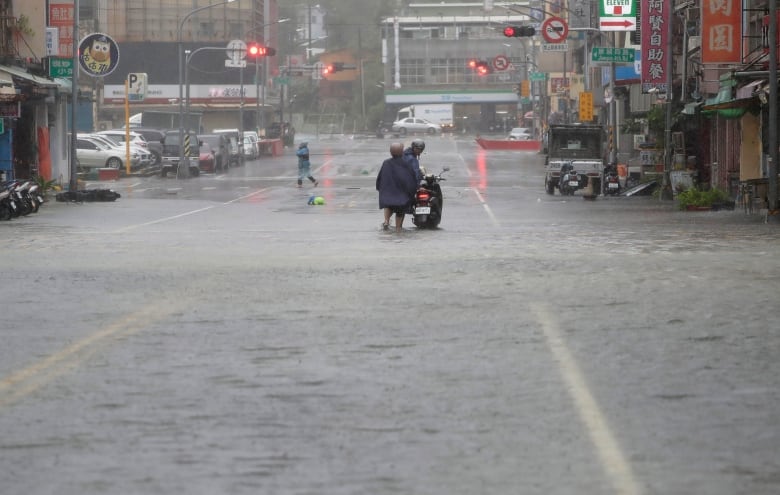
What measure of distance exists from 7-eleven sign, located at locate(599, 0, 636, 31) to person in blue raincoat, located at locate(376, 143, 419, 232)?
100ft

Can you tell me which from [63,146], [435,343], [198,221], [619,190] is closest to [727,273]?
[435,343]

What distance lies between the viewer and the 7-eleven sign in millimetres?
55344

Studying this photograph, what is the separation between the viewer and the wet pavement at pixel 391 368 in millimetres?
6789

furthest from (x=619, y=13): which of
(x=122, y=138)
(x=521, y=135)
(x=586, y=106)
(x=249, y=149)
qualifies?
(x=521, y=135)

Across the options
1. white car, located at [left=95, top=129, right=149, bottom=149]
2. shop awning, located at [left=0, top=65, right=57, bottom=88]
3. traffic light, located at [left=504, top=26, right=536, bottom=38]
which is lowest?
white car, located at [left=95, top=129, right=149, bottom=149]

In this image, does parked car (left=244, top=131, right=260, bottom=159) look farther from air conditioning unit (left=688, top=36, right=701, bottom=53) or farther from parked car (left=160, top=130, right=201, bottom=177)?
air conditioning unit (left=688, top=36, right=701, bottom=53)

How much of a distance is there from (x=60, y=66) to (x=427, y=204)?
23742 mm

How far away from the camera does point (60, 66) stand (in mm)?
46938

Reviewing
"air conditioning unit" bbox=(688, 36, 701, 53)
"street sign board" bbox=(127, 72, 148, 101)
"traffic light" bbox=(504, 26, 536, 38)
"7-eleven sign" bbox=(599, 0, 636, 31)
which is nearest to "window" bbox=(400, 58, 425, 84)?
"street sign board" bbox=(127, 72, 148, 101)

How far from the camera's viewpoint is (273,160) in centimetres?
8588

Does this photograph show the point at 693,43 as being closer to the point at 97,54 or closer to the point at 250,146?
the point at 97,54

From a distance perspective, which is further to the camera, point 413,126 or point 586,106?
point 413,126

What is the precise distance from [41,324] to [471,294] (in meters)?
4.41

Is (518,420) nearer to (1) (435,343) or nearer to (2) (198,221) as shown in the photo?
(1) (435,343)
